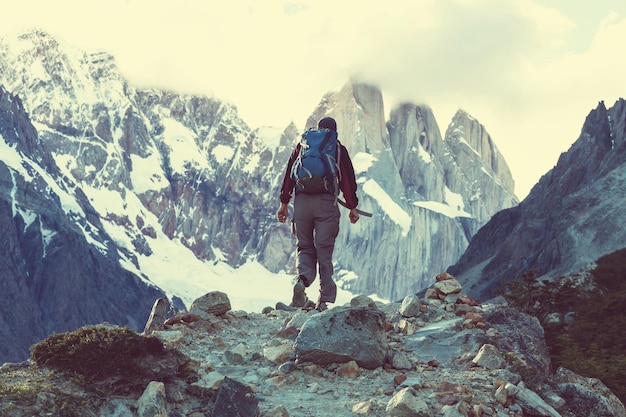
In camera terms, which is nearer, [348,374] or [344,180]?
[348,374]

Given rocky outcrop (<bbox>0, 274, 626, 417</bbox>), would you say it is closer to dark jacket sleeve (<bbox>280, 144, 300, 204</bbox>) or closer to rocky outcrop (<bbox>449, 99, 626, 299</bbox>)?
dark jacket sleeve (<bbox>280, 144, 300, 204</bbox>)

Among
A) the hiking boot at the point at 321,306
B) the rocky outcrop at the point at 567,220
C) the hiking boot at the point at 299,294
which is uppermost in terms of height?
the rocky outcrop at the point at 567,220

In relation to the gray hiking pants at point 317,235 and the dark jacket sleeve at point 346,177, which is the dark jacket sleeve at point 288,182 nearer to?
the gray hiking pants at point 317,235

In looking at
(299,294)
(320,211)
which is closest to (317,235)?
(320,211)

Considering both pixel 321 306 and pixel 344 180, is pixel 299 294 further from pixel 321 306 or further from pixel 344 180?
pixel 344 180

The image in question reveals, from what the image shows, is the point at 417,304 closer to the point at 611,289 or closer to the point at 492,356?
the point at 492,356

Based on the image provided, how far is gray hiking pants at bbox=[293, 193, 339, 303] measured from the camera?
1222cm

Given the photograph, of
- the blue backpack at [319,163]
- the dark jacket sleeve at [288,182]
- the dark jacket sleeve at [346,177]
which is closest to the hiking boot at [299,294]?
the dark jacket sleeve at [288,182]

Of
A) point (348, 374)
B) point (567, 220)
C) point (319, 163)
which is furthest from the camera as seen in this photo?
point (567, 220)

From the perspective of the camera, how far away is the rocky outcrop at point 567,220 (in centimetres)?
9562

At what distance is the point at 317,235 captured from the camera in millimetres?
12438

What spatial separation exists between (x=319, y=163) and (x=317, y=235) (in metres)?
1.30

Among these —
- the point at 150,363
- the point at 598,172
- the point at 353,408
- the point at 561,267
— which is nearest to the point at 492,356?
the point at 353,408

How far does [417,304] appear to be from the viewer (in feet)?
41.2
